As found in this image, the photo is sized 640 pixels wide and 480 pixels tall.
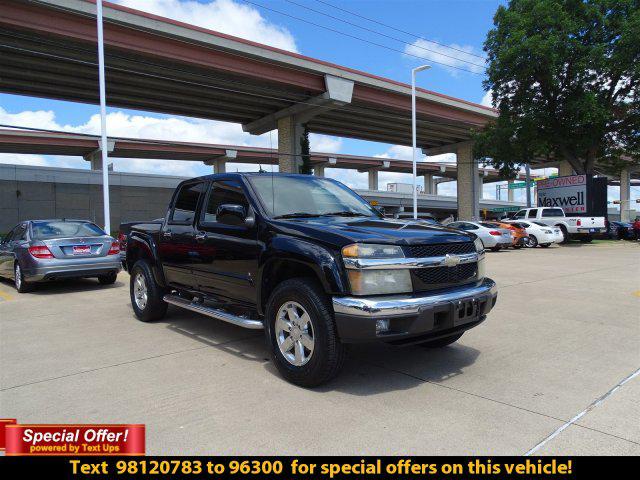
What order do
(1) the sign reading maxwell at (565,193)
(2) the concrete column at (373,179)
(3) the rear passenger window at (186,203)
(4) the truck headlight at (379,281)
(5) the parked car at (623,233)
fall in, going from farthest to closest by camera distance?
(2) the concrete column at (373,179), (5) the parked car at (623,233), (1) the sign reading maxwell at (565,193), (3) the rear passenger window at (186,203), (4) the truck headlight at (379,281)

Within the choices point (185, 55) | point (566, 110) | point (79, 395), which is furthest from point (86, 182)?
point (79, 395)

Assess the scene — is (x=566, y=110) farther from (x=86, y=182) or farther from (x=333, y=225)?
(x=86, y=182)

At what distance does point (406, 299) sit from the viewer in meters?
3.73

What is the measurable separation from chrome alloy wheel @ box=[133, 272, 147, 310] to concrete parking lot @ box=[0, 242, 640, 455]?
→ 11.0 inches

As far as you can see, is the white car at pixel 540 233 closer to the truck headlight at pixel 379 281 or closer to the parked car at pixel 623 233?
the parked car at pixel 623 233

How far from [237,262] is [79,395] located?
1801 millimetres

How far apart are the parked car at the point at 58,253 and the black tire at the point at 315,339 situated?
22.5ft

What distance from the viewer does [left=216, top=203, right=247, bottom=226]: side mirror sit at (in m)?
4.59

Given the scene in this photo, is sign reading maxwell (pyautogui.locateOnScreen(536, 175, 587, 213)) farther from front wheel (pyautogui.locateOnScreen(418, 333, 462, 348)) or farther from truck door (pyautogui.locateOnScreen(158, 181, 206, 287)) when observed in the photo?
truck door (pyautogui.locateOnScreen(158, 181, 206, 287))

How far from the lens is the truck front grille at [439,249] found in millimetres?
3896

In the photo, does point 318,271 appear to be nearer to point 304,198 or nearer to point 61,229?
point 304,198

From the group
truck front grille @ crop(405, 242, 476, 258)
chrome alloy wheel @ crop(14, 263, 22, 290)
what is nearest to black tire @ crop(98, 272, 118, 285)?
chrome alloy wheel @ crop(14, 263, 22, 290)

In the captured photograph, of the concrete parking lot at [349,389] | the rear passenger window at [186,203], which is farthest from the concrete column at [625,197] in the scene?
the rear passenger window at [186,203]

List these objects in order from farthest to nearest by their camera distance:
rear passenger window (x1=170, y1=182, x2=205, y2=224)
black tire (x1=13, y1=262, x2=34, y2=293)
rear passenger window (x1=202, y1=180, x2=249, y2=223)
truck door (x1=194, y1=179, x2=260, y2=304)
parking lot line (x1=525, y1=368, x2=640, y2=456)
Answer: black tire (x1=13, y1=262, x2=34, y2=293)
rear passenger window (x1=170, y1=182, x2=205, y2=224)
rear passenger window (x1=202, y1=180, x2=249, y2=223)
truck door (x1=194, y1=179, x2=260, y2=304)
parking lot line (x1=525, y1=368, x2=640, y2=456)
